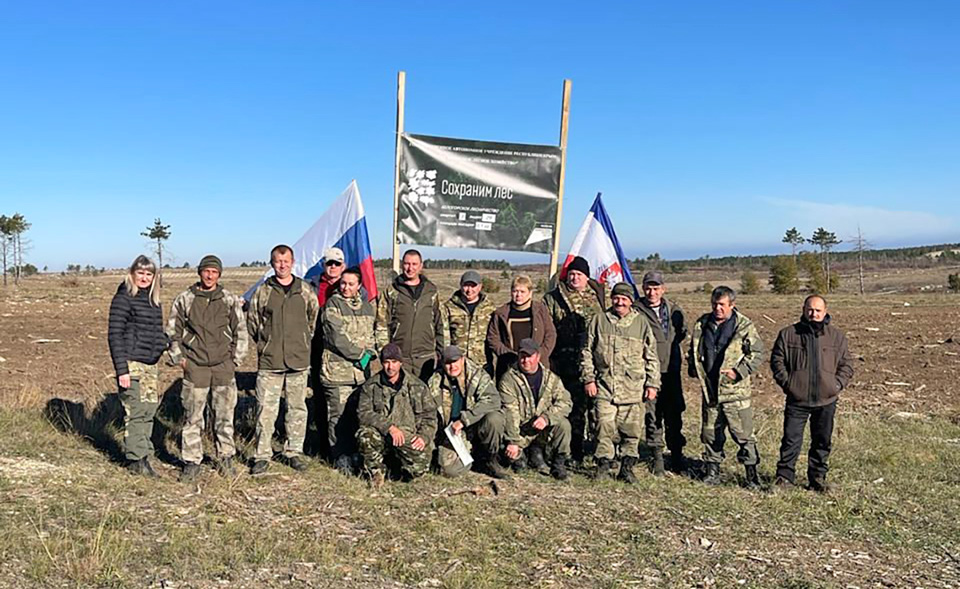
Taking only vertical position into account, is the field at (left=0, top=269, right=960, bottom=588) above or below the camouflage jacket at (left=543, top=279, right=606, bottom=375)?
below

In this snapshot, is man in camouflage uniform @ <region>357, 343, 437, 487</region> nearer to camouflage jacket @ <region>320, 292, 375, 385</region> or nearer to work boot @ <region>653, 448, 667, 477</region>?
camouflage jacket @ <region>320, 292, 375, 385</region>

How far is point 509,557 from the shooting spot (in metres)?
5.49

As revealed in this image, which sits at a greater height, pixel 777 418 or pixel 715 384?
pixel 715 384

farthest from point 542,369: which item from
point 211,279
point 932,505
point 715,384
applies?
point 932,505

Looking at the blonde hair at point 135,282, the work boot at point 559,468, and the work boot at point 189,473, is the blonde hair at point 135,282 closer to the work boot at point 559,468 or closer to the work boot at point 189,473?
the work boot at point 189,473

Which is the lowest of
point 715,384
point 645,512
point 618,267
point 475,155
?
point 645,512

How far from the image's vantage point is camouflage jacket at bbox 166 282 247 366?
23.0 ft

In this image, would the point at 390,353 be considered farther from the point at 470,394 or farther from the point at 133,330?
the point at 133,330

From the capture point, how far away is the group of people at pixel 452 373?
7.08 meters

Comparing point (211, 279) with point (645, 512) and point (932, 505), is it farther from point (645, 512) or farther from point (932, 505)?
point (932, 505)

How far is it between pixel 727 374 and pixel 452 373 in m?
2.61

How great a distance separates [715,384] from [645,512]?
1622 mm

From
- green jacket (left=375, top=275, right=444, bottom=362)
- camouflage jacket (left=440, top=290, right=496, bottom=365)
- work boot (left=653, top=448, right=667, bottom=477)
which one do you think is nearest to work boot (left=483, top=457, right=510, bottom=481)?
camouflage jacket (left=440, top=290, right=496, bottom=365)

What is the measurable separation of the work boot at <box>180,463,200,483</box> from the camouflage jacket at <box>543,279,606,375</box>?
3658mm
